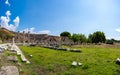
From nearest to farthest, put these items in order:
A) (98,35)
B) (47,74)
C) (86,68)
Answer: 1. (47,74)
2. (86,68)
3. (98,35)

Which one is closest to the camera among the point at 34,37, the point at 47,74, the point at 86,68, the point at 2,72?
the point at 2,72

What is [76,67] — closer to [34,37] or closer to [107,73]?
[107,73]

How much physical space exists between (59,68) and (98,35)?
120 m

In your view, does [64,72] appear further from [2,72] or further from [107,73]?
[2,72]

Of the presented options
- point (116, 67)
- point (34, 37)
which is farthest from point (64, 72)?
point (34, 37)

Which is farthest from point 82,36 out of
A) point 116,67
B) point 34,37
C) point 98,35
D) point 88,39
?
point 116,67

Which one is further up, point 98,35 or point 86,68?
point 98,35

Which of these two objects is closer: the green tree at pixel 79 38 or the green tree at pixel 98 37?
the green tree at pixel 98 37

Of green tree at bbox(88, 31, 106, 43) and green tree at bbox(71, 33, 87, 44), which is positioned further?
green tree at bbox(71, 33, 87, 44)

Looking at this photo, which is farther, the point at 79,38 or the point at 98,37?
the point at 79,38

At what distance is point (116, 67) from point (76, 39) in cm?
13320

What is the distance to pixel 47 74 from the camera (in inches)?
451

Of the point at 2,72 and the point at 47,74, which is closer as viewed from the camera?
the point at 2,72

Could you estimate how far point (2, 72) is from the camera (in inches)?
413
